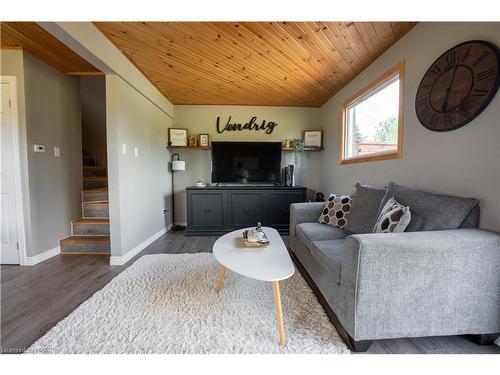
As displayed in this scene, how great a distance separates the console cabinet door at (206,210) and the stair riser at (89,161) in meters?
2.38

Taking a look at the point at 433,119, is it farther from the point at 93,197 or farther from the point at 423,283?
the point at 93,197

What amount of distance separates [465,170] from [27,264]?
413cm

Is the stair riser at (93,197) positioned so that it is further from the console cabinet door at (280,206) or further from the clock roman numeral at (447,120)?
the clock roman numeral at (447,120)

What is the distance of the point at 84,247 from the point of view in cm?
256

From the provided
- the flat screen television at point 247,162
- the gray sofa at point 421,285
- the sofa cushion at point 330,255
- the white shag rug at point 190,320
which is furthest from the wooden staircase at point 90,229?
the gray sofa at point 421,285

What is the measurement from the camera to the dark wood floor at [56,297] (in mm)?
1155

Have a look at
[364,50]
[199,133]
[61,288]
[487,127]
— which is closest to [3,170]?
[61,288]

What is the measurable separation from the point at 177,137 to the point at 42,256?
2437mm

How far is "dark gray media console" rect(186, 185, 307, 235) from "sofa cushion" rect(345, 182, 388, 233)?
1414mm

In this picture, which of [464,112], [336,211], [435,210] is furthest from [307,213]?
[464,112]

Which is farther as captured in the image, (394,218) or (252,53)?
(252,53)

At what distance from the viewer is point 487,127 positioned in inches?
48.0

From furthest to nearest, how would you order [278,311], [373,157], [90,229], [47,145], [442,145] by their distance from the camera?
[90,229], [47,145], [373,157], [442,145], [278,311]

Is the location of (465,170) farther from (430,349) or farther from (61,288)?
(61,288)
